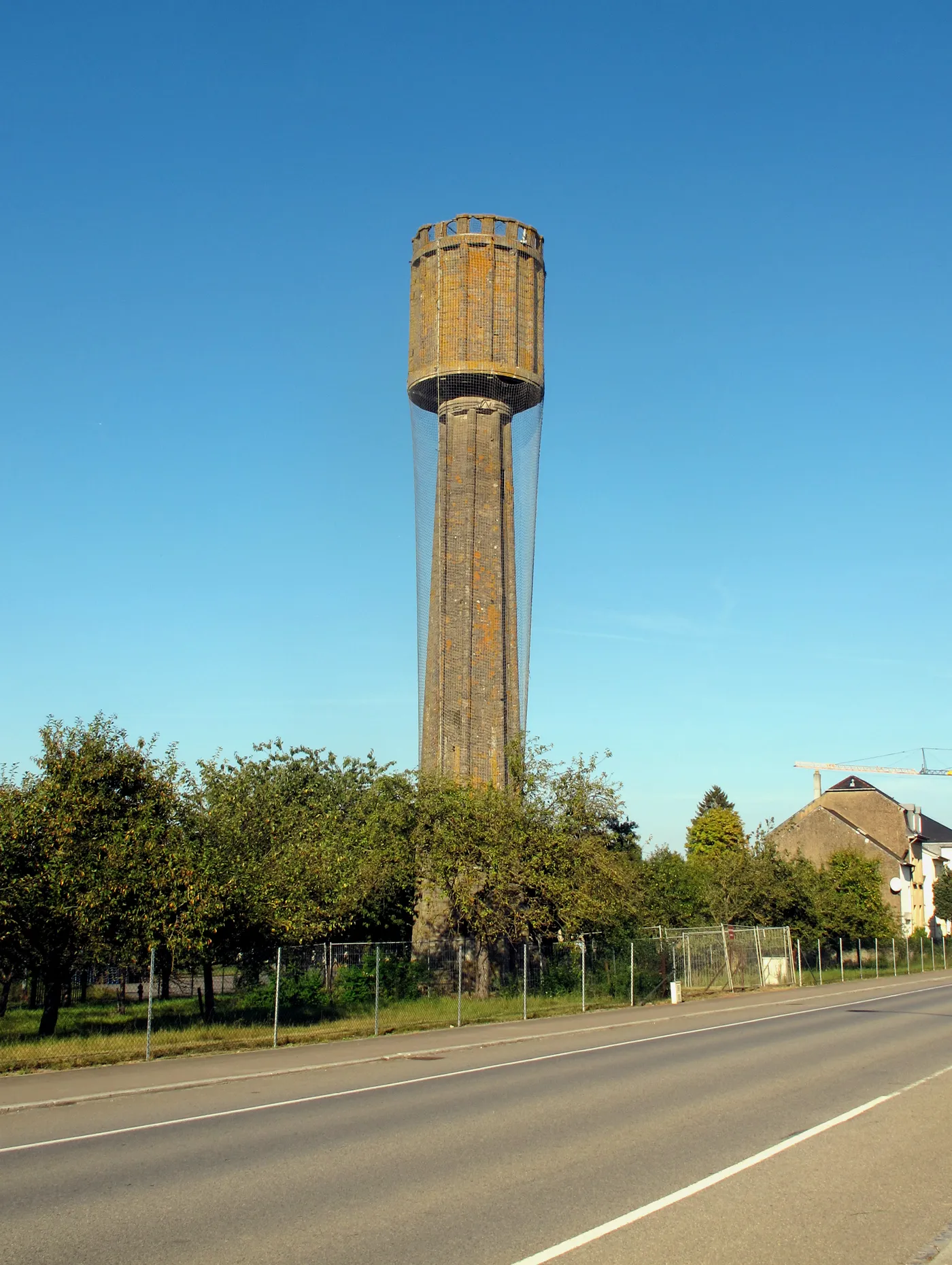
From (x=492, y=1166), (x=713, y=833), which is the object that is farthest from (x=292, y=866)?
(x=713, y=833)

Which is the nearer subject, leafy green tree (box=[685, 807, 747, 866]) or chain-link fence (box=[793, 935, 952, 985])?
chain-link fence (box=[793, 935, 952, 985])

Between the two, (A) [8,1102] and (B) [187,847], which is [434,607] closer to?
(B) [187,847]

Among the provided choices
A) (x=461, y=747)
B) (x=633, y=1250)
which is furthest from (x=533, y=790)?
(x=633, y=1250)

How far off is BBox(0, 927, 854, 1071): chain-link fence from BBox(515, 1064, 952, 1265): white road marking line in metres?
10.7

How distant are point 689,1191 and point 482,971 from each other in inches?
1043

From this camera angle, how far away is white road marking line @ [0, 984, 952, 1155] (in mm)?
11641

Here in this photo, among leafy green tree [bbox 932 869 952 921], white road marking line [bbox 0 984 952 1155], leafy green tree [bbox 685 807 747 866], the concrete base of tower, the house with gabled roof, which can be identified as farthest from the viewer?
leafy green tree [bbox 685 807 747 866]

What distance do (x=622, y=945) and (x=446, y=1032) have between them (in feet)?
32.4

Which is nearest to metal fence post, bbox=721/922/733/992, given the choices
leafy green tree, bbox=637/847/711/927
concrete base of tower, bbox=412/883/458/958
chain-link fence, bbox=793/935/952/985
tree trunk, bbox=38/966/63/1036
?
leafy green tree, bbox=637/847/711/927

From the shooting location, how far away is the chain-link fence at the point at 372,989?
70.2 ft

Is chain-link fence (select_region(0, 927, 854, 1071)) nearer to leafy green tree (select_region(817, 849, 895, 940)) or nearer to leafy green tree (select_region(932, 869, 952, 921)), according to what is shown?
leafy green tree (select_region(817, 849, 895, 940))

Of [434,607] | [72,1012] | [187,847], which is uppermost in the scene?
[434,607]

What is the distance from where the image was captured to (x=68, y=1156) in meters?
10.5

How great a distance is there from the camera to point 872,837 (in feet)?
258
